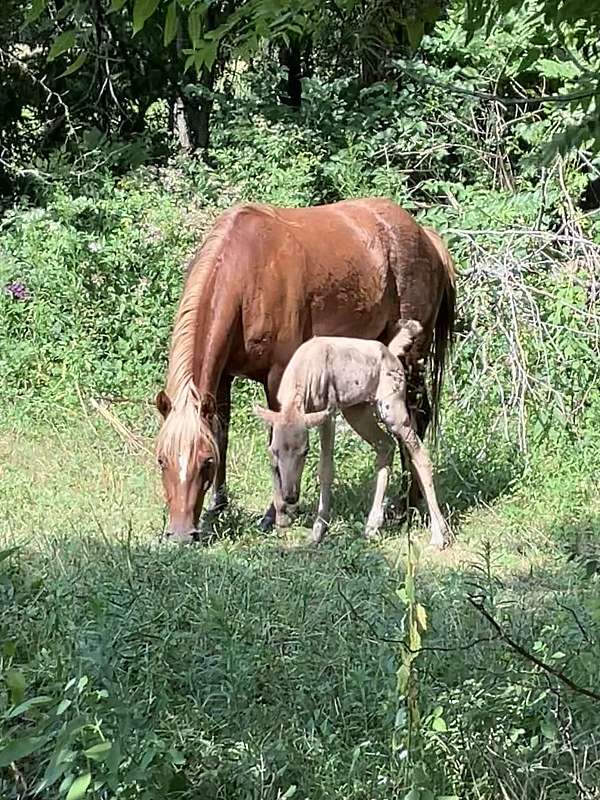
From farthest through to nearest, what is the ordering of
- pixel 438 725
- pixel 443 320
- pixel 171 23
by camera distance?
pixel 443 320
pixel 438 725
pixel 171 23

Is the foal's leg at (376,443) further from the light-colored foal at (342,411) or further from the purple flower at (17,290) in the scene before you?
the purple flower at (17,290)

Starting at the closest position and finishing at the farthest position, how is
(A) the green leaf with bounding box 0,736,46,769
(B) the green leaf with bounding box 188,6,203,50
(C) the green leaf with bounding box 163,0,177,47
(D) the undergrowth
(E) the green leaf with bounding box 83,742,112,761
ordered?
1. (A) the green leaf with bounding box 0,736,46,769
2. (E) the green leaf with bounding box 83,742,112,761
3. (C) the green leaf with bounding box 163,0,177,47
4. (B) the green leaf with bounding box 188,6,203,50
5. (D) the undergrowth

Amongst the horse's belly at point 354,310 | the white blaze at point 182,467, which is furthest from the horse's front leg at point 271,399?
the white blaze at point 182,467

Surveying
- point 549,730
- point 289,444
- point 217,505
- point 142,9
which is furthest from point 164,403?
point 142,9

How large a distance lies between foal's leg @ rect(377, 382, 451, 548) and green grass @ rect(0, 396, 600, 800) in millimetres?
111

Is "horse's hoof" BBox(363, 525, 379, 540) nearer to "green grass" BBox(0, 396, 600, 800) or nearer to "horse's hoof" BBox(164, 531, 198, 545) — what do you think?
"green grass" BBox(0, 396, 600, 800)

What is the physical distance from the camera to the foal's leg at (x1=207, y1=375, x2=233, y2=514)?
516 cm

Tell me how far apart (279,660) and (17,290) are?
4.95 m

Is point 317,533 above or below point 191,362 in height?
below

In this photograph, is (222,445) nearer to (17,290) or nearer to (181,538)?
(181,538)

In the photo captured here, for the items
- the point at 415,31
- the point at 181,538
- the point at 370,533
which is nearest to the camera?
the point at 415,31

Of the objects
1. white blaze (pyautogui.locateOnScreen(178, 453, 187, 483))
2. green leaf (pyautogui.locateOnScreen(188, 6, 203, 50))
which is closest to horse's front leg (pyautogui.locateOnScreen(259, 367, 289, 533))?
white blaze (pyautogui.locateOnScreen(178, 453, 187, 483))

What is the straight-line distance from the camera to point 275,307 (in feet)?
16.8

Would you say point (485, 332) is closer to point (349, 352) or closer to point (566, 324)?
point (566, 324)
